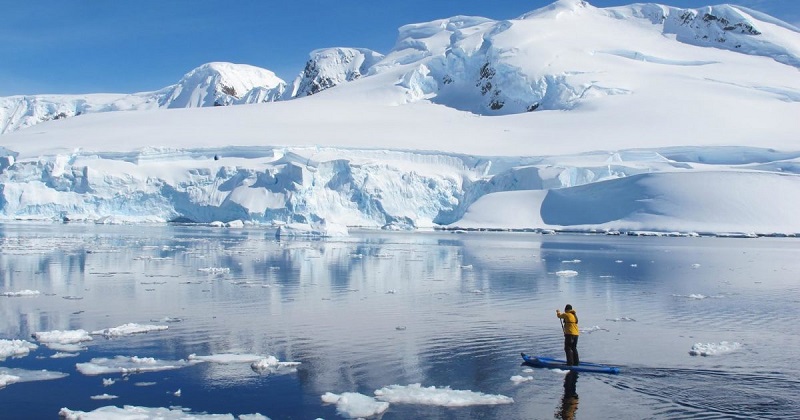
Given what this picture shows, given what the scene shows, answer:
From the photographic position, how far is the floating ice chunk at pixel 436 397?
6805 millimetres

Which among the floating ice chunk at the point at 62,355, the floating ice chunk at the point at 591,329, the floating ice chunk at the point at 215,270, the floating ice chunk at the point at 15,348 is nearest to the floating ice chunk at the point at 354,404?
the floating ice chunk at the point at 62,355

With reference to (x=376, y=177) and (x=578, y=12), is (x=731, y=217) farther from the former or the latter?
(x=578, y=12)

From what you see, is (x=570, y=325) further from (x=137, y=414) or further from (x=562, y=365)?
(x=137, y=414)

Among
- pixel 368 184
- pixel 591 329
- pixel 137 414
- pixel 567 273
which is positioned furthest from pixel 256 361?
pixel 368 184

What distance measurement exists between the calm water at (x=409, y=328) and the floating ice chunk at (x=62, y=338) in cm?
21

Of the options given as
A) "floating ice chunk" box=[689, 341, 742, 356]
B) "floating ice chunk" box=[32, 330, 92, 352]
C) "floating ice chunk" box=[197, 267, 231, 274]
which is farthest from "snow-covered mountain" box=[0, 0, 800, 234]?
"floating ice chunk" box=[32, 330, 92, 352]

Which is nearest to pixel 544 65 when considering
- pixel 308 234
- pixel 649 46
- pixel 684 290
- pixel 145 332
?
pixel 649 46

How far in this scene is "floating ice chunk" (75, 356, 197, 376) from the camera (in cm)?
763

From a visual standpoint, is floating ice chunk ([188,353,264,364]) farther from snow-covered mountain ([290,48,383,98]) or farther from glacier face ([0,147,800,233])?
snow-covered mountain ([290,48,383,98])

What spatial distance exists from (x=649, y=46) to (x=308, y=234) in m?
40.0

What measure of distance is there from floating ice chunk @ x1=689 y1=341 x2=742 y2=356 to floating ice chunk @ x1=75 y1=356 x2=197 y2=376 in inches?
233

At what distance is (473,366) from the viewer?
27.2 feet

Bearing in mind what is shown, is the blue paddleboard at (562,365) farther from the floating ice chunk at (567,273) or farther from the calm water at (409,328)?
the floating ice chunk at (567,273)

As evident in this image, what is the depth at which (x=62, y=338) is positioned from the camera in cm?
908
